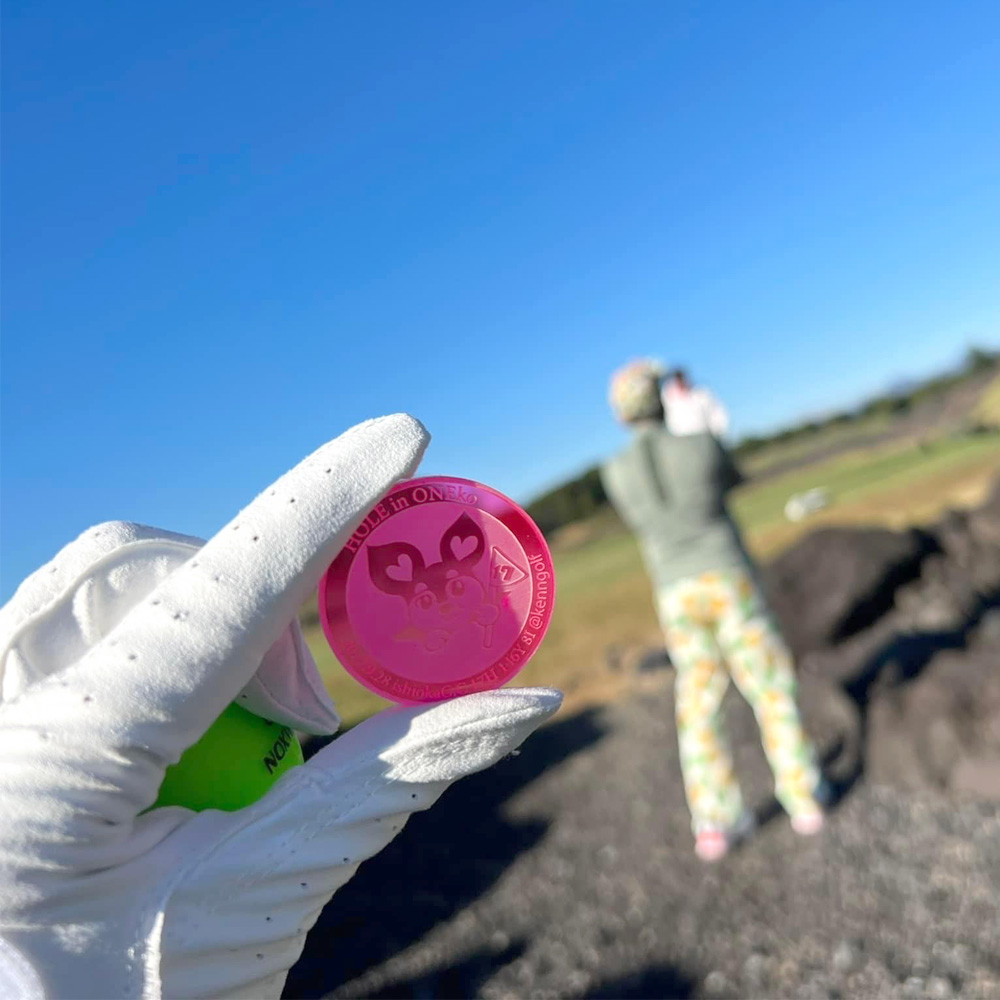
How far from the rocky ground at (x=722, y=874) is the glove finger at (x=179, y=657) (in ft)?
8.98

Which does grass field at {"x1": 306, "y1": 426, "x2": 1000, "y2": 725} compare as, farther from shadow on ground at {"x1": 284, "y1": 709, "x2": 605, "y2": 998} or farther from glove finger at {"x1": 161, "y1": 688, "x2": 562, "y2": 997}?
glove finger at {"x1": 161, "y1": 688, "x2": 562, "y2": 997}

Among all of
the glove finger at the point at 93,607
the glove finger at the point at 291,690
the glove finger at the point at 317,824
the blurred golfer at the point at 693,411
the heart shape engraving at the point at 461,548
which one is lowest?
the glove finger at the point at 317,824

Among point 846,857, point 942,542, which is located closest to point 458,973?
point 846,857

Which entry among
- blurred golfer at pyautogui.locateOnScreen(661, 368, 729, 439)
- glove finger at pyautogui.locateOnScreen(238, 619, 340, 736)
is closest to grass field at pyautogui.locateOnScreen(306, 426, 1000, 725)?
blurred golfer at pyautogui.locateOnScreen(661, 368, 729, 439)

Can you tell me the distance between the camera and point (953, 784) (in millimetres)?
4074

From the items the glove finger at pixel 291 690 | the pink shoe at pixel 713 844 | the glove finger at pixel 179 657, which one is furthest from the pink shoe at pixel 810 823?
the glove finger at pixel 179 657

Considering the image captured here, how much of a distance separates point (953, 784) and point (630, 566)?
11327 mm

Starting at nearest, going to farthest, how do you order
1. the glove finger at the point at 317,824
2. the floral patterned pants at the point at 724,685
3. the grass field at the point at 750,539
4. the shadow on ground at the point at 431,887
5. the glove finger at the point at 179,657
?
1. the glove finger at the point at 179,657
2. the glove finger at the point at 317,824
3. the shadow on ground at the point at 431,887
4. the floral patterned pants at the point at 724,685
5. the grass field at the point at 750,539

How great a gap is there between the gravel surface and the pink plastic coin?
7.94 feet

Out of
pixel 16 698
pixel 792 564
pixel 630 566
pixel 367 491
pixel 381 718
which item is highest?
pixel 630 566

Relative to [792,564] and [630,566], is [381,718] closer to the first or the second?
[792,564]

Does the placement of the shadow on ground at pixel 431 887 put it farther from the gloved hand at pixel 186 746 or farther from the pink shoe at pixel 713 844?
the gloved hand at pixel 186 746

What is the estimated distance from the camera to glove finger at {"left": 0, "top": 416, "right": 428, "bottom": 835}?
40.7 inches

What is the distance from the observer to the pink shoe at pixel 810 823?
399cm
